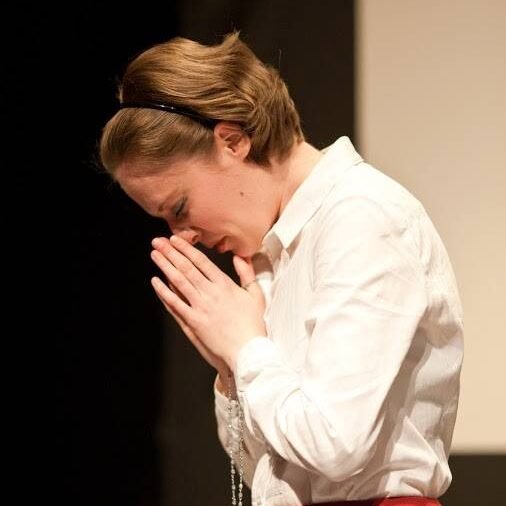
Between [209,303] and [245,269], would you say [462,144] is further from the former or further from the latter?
[209,303]

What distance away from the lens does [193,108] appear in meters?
1.32

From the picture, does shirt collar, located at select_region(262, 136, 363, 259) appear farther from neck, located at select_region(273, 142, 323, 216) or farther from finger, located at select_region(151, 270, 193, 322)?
finger, located at select_region(151, 270, 193, 322)

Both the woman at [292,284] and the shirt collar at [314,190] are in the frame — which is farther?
the shirt collar at [314,190]

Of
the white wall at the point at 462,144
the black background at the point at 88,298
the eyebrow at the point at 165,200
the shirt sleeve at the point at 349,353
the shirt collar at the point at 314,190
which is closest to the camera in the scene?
the shirt sleeve at the point at 349,353

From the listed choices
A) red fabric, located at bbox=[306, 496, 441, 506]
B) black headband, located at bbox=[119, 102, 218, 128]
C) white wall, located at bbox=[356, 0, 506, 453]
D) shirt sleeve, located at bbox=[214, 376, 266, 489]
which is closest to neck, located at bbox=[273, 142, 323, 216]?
black headband, located at bbox=[119, 102, 218, 128]

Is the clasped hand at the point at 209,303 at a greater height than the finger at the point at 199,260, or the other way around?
the finger at the point at 199,260

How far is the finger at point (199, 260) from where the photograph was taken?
134 centimetres

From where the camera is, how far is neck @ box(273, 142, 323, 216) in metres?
1.34

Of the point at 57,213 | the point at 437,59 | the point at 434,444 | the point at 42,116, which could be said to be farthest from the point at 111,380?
the point at 434,444

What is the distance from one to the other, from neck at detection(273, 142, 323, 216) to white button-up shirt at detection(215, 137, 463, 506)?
0.14 feet

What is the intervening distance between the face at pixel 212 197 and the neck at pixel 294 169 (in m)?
0.01

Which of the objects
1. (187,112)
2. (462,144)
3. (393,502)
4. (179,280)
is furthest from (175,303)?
(462,144)

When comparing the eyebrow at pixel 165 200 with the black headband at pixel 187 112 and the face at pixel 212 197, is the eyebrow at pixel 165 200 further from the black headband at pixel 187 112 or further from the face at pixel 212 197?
the black headband at pixel 187 112

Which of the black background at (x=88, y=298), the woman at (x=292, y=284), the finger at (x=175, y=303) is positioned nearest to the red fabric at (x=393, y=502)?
the woman at (x=292, y=284)
